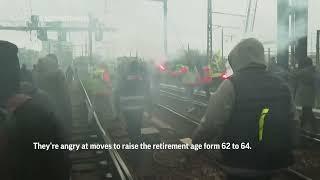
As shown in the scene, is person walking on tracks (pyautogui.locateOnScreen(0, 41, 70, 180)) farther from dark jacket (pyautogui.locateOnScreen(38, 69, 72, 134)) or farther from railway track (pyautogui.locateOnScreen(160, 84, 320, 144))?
railway track (pyautogui.locateOnScreen(160, 84, 320, 144))

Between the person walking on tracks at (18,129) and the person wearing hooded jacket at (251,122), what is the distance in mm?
1149

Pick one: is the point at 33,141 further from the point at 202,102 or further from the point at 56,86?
the point at 202,102

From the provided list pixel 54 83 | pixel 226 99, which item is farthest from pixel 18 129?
pixel 54 83

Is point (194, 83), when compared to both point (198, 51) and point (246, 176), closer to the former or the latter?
point (198, 51)

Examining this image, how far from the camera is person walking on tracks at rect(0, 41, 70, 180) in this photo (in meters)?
1.93

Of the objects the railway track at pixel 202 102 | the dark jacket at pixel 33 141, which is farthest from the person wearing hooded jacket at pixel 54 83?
the railway track at pixel 202 102

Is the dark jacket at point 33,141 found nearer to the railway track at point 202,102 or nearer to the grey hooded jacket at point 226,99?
the grey hooded jacket at point 226,99

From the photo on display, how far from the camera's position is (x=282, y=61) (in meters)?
13.0

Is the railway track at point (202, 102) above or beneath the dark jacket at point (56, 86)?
beneath

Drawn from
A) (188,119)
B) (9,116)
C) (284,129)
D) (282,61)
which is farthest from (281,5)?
(9,116)

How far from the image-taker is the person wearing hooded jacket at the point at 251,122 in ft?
8.68

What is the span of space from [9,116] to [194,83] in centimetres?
1604

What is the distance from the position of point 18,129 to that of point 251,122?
4.95ft

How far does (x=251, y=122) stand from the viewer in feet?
8.68
